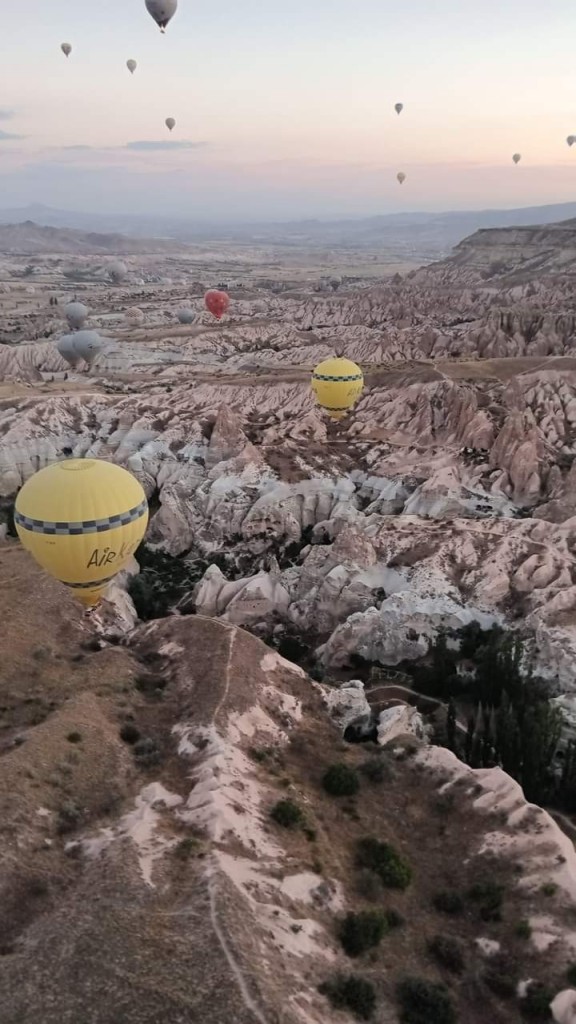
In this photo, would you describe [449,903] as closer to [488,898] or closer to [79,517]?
[488,898]

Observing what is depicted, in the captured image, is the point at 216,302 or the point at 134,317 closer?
the point at 216,302

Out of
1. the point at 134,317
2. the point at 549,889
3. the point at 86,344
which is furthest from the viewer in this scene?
the point at 134,317

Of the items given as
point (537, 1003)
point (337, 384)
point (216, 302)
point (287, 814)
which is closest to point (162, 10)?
point (337, 384)

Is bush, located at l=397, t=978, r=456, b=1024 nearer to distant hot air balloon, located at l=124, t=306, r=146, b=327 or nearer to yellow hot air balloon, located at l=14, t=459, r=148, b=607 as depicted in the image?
yellow hot air balloon, located at l=14, t=459, r=148, b=607

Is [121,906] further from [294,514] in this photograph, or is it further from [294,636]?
[294,514]

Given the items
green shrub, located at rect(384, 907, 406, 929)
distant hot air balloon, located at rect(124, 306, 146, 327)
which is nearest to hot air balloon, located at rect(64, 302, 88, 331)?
distant hot air balloon, located at rect(124, 306, 146, 327)

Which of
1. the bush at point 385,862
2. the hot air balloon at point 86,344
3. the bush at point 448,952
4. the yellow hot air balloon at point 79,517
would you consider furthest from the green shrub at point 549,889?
the hot air balloon at point 86,344

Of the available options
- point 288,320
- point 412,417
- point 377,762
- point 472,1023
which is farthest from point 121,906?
point 288,320
